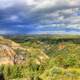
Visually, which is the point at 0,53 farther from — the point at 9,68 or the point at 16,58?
the point at 9,68

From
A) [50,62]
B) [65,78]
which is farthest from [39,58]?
[65,78]

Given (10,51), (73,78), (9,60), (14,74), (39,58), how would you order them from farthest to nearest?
1. (39,58)
2. (10,51)
3. (9,60)
4. (73,78)
5. (14,74)

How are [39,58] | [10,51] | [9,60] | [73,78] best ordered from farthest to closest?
1. [39,58]
2. [10,51]
3. [9,60]
4. [73,78]

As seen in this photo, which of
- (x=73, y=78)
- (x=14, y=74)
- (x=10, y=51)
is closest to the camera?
(x=14, y=74)

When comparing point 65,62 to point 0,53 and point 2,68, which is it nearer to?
point 0,53

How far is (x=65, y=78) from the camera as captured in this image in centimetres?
9638

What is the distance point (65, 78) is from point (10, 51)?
32.4m

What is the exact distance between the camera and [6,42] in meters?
137

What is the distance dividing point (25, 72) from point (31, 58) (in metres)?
32.0

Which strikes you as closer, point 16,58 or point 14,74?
point 14,74

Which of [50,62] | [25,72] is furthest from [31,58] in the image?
[25,72]

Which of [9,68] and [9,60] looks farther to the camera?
[9,60]

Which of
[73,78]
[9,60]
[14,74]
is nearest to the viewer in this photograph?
[14,74]

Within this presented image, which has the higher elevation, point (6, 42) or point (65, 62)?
point (6, 42)
